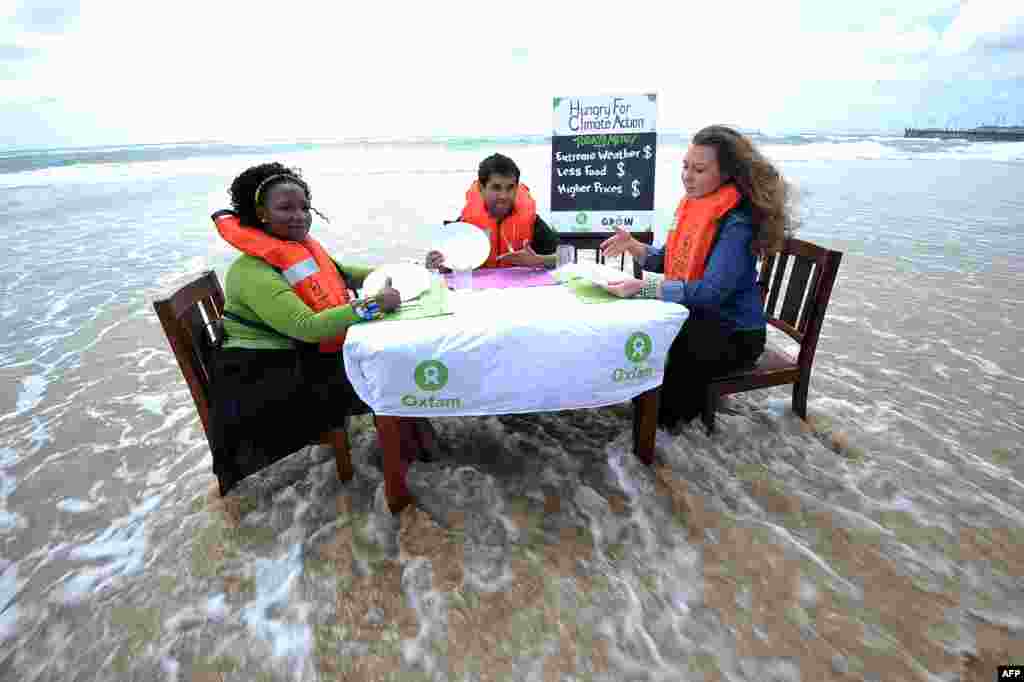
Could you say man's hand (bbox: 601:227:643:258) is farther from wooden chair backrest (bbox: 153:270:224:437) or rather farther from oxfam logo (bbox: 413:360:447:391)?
wooden chair backrest (bbox: 153:270:224:437)

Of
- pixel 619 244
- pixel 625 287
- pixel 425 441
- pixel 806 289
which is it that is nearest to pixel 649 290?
pixel 625 287

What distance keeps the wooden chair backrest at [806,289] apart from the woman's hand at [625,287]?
1.09 m

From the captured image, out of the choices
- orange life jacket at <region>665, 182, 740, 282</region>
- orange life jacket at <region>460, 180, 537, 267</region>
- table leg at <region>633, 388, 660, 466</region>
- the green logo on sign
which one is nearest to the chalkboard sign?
orange life jacket at <region>460, 180, 537, 267</region>

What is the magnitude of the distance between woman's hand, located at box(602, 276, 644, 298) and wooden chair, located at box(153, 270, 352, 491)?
5.04ft

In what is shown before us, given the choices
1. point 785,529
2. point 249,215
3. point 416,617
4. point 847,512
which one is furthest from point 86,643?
point 847,512

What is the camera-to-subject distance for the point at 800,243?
2801mm

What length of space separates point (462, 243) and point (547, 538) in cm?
145

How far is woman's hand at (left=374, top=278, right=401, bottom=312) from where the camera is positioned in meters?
2.04

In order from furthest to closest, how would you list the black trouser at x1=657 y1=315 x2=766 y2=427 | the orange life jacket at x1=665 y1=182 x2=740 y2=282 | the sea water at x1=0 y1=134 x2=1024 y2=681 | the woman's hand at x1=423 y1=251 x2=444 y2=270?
the woman's hand at x1=423 y1=251 x2=444 y2=270
the black trouser at x1=657 y1=315 x2=766 y2=427
the orange life jacket at x1=665 y1=182 x2=740 y2=282
the sea water at x1=0 y1=134 x2=1024 y2=681

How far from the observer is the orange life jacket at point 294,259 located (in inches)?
86.6

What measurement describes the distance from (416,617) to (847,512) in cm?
202

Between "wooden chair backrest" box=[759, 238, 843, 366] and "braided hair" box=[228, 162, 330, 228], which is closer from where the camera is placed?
"braided hair" box=[228, 162, 330, 228]

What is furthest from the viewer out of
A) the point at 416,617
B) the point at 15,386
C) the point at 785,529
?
the point at 15,386

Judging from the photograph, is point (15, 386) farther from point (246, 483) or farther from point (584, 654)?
point (584, 654)
